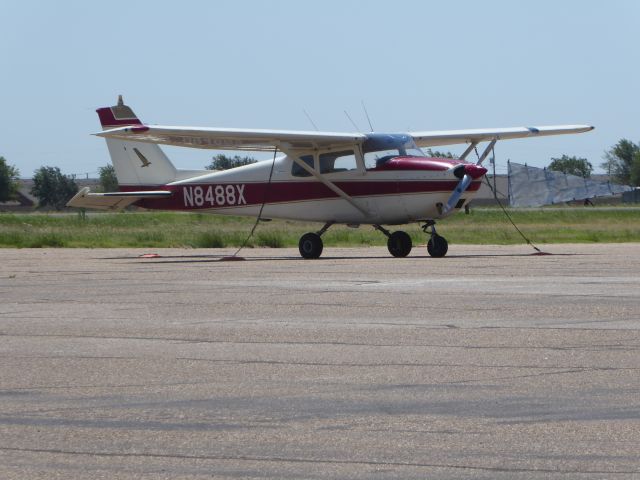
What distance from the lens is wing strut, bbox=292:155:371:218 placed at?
24297 mm

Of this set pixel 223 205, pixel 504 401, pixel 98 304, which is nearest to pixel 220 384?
pixel 504 401

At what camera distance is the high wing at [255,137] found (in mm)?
22906

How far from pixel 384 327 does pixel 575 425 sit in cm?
429

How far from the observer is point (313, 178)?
24875mm

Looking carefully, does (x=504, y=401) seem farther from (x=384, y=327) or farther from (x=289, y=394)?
(x=384, y=327)

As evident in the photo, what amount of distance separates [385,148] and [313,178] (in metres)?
1.68

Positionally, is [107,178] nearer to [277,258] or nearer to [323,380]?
[277,258]

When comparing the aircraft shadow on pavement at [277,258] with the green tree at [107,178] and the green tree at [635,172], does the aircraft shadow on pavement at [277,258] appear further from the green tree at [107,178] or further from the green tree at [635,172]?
the green tree at [635,172]

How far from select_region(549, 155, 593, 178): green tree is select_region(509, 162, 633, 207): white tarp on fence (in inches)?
1763

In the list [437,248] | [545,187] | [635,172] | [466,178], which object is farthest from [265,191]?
[635,172]

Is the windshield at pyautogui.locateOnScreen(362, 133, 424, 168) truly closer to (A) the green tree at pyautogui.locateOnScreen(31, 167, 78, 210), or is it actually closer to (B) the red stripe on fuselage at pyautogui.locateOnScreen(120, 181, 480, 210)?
(B) the red stripe on fuselage at pyautogui.locateOnScreen(120, 181, 480, 210)

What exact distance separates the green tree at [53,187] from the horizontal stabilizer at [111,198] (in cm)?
10385

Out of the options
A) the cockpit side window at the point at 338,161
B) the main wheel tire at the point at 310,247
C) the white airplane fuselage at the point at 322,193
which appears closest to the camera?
the white airplane fuselage at the point at 322,193

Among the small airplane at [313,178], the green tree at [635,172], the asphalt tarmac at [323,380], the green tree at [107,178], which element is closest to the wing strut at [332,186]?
the small airplane at [313,178]
